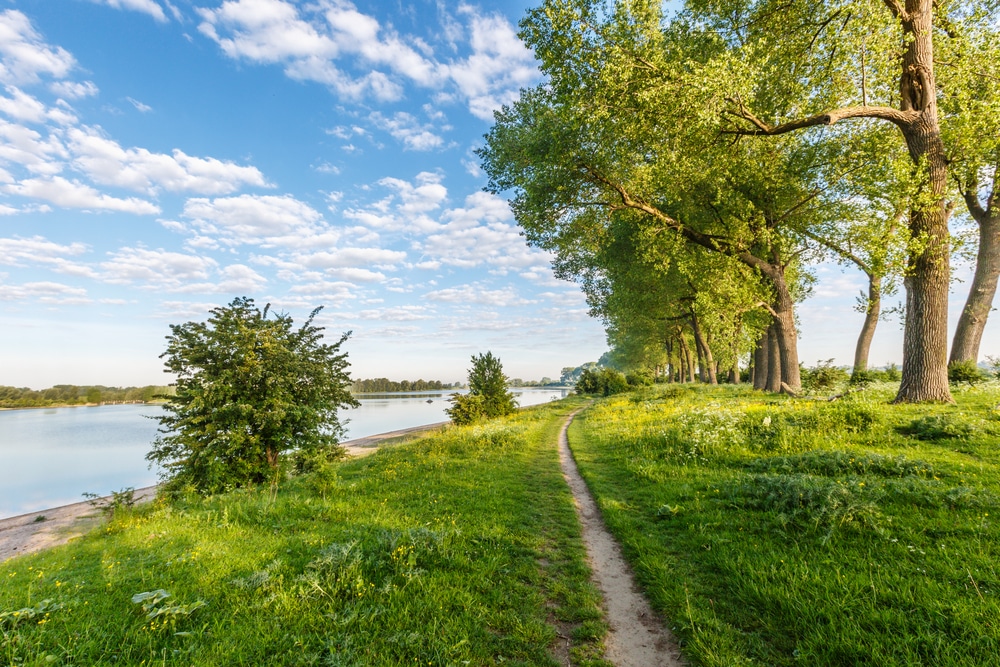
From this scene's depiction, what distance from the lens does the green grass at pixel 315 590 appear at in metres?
3.63

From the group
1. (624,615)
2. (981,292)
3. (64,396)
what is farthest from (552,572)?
(64,396)

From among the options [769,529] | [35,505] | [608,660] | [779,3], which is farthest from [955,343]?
[35,505]

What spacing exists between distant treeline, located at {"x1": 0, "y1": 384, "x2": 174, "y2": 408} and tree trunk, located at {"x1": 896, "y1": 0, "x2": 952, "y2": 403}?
92398 mm

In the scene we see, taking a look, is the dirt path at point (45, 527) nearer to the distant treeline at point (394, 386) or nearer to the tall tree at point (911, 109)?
the tall tree at point (911, 109)

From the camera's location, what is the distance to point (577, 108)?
13289 millimetres

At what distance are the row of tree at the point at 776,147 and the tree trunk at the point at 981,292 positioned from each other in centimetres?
6

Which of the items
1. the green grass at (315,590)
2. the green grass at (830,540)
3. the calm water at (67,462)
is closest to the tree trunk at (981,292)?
the green grass at (830,540)

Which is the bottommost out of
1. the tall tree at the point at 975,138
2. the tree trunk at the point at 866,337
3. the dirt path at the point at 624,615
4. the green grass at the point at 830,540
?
the dirt path at the point at 624,615

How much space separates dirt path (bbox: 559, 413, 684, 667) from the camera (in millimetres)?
3696

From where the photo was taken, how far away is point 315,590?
177 inches

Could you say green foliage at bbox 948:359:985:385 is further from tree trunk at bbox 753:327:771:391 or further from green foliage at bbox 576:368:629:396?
green foliage at bbox 576:368:629:396

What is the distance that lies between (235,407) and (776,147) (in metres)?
24.1

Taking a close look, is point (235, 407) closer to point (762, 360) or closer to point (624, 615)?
point (624, 615)

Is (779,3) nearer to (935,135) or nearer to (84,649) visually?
(935,135)
